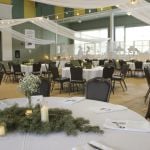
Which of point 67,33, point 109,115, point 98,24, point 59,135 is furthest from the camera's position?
point 98,24

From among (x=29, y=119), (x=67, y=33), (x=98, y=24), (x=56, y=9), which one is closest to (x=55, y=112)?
(x=29, y=119)

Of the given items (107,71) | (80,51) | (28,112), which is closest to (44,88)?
(28,112)

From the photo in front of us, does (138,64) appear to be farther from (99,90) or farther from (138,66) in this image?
(99,90)

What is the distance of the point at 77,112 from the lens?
8.96 ft

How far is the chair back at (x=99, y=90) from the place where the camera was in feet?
12.1

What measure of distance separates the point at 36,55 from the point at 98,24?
5.23 metres

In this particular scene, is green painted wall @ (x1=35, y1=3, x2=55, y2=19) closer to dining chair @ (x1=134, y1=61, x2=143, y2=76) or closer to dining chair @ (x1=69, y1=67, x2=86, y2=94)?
dining chair @ (x1=134, y1=61, x2=143, y2=76)

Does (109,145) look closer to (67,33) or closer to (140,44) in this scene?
(67,33)

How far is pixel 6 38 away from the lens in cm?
1602

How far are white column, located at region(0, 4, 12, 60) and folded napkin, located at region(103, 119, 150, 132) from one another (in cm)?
1416

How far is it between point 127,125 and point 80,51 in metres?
15.1

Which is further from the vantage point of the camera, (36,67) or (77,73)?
(36,67)

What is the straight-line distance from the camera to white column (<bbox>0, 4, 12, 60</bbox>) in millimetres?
15266

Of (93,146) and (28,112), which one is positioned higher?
(28,112)
